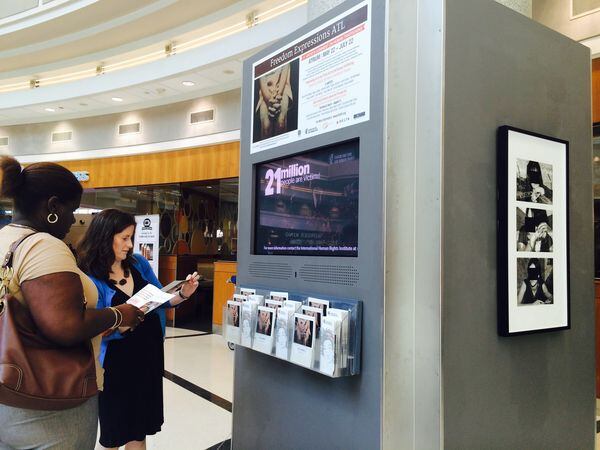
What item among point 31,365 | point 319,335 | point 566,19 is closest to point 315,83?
point 319,335

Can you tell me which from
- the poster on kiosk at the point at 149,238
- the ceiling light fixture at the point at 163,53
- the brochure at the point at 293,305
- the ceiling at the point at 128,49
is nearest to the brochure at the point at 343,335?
the brochure at the point at 293,305

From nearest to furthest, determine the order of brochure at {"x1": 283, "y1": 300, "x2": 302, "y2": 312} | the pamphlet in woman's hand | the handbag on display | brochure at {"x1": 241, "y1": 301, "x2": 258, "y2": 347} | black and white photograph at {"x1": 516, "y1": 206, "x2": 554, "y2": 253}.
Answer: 1. the handbag on display
2. black and white photograph at {"x1": 516, "y1": 206, "x2": 554, "y2": 253}
3. brochure at {"x1": 283, "y1": 300, "x2": 302, "y2": 312}
4. brochure at {"x1": 241, "y1": 301, "x2": 258, "y2": 347}
5. the pamphlet in woman's hand

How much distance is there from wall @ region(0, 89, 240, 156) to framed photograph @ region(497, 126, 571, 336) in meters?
6.21

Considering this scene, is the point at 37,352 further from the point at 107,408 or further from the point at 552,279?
the point at 552,279

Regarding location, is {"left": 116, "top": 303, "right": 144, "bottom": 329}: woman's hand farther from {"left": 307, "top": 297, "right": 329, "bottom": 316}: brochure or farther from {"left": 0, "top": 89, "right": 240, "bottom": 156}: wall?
{"left": 0, "top": 89, "right": 240, "bottom": 156}: wall

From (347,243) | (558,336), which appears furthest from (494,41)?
(558,336)

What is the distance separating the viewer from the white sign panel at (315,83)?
157 cm

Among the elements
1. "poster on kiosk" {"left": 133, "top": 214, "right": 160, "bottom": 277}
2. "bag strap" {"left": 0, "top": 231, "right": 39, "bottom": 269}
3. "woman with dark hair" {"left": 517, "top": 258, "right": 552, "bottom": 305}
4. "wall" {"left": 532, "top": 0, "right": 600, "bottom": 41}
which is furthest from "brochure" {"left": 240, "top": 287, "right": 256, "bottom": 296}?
"poster on kiosk" {"left": 133, "top": 214, "right": 160, "bottom": 277}

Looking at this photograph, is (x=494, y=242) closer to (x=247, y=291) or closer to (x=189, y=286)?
(x=247, y=291)

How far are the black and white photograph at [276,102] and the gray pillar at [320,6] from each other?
0.39 meters

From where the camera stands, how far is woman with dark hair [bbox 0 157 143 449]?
4.12ft

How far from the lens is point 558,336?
167cm

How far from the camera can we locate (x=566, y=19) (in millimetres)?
4262

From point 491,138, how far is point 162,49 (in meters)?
7.08
